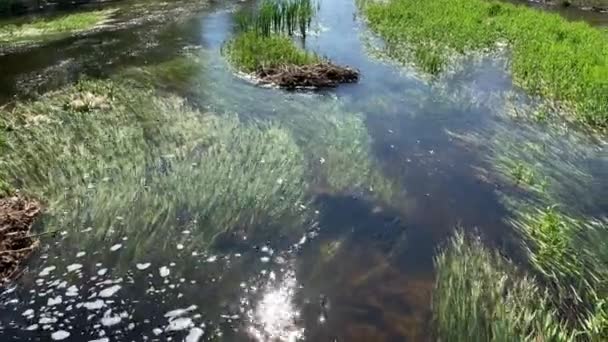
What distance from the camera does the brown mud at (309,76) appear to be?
1762cm

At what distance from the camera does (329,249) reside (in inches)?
349

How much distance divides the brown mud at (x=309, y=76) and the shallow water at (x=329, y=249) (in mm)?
778

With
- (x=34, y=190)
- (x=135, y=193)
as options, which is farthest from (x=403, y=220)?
(x=34, y=190)

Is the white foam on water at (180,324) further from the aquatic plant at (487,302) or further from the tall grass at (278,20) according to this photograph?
the tall grass at (278,20)

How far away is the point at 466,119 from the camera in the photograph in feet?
48.5

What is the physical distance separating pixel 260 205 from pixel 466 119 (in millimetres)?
7728

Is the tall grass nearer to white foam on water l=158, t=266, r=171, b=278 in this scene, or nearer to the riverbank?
the riverbank

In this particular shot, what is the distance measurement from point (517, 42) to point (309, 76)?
11.2 m

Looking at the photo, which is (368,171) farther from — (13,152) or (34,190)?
(13,152)

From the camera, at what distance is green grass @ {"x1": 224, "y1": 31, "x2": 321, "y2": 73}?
19047 mm

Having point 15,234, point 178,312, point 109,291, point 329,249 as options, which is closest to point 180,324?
point 178,312

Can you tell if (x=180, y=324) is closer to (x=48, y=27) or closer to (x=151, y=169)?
(x=151, y=169)

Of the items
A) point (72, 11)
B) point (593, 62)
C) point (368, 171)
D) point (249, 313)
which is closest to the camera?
point (249, 313)

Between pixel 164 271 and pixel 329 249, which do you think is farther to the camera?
pixel 329 249
